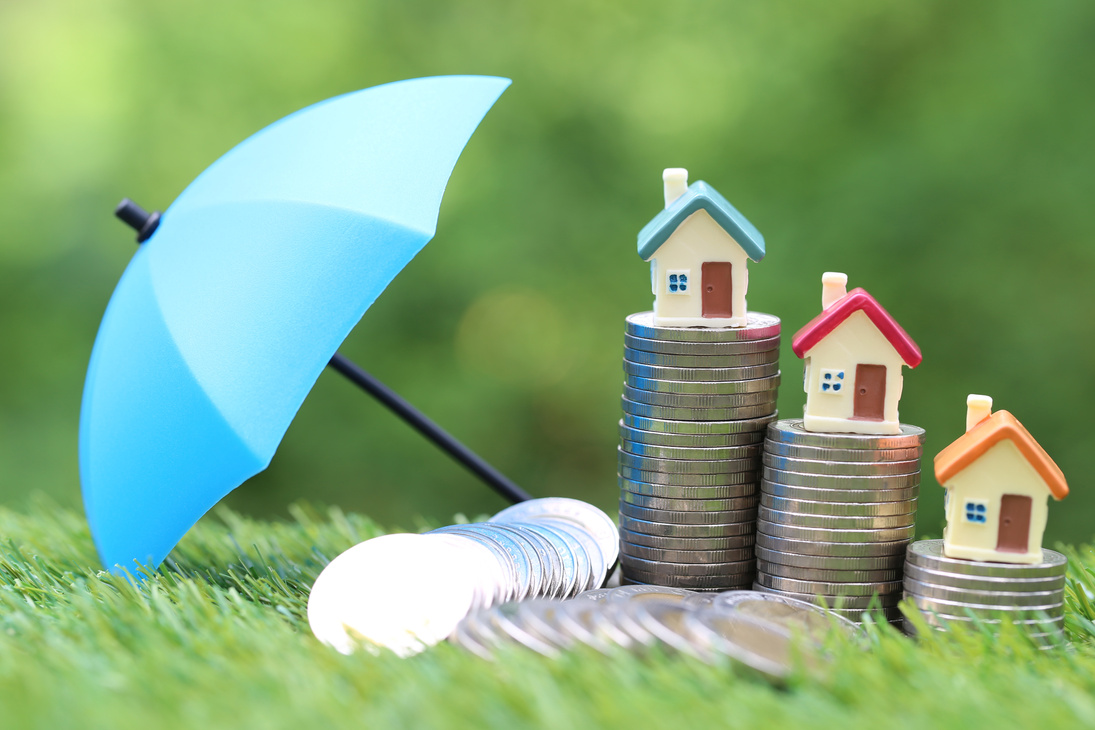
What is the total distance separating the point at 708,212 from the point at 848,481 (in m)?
0.67

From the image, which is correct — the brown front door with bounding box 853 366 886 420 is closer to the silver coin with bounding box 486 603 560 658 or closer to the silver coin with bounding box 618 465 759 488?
the silver coin with bounding box 618 465 759 488

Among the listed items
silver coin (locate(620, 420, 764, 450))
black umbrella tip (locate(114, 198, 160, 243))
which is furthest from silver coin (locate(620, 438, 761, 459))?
black umbrella tip (locate(114, 198, 160, 243))

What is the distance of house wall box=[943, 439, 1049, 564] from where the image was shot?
7.00 feet

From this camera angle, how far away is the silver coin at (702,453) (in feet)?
8.03

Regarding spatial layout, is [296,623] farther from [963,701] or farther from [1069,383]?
[1069,383]

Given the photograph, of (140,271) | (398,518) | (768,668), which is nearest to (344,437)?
(398,518)

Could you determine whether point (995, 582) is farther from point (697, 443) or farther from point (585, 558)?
point (585, 558)

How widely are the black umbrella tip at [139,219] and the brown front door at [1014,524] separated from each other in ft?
6.82

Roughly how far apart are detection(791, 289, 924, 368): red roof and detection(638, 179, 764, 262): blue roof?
23 cm

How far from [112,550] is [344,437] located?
12.2ft

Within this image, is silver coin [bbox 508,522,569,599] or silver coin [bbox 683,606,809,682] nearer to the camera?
silver coin [bbox 683,606,809,682]

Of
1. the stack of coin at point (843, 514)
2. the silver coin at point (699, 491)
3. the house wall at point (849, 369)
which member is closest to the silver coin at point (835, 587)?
the stack of coin at point (843, 514)

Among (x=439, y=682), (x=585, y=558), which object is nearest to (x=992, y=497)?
(x=585, y=558)

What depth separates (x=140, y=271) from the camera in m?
2.50
